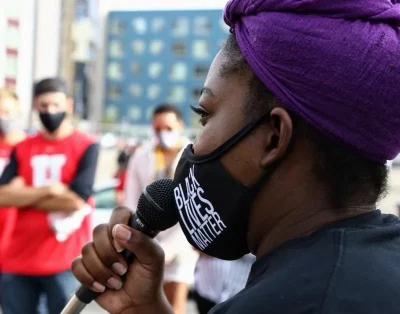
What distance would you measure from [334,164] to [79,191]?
290 centimetres

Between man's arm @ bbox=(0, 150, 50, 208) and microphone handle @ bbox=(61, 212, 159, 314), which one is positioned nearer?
microphone handle @ bbox=(61, 212, 159, 314)

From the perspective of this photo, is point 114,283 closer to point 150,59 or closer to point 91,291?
point 91,291

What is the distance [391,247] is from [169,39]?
78397 millimetres

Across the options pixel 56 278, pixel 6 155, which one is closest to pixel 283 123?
pixel 56 278

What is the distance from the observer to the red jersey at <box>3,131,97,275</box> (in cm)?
373

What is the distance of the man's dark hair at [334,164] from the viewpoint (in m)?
1.08

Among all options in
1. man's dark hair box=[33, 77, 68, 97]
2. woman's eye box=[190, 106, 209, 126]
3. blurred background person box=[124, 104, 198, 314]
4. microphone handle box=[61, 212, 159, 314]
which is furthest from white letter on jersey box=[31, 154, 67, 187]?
woman's eye box=[190, 106, 209, 126]

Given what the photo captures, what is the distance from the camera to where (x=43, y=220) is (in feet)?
12.3

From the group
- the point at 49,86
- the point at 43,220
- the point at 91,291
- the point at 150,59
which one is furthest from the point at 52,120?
the point at 150,59

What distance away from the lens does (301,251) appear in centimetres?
104

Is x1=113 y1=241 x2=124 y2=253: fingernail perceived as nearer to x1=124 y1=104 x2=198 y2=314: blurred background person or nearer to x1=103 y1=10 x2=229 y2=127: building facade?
x1=124 y1=104 x2=198 y2=314: blurred background person

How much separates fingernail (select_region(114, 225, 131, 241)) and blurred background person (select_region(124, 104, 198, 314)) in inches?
94.9

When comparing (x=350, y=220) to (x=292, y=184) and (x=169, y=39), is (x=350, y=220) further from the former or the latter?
(x=169, y=39)

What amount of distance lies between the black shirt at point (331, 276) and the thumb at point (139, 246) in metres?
0.47
